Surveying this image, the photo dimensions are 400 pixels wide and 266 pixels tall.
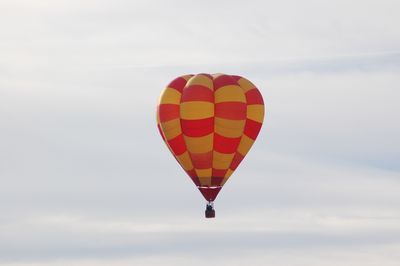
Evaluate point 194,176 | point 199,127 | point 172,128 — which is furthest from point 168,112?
point 194,176

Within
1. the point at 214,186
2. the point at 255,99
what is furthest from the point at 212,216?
the point at 255,99

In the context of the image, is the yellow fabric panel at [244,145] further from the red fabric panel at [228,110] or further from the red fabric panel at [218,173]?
the red fabric panel at [218,173]

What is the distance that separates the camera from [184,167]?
274 ft

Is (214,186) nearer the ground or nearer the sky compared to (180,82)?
nearer the ground

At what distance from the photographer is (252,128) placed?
275ft

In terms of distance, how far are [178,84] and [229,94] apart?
357cm

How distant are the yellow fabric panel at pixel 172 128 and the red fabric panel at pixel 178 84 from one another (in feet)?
7.19

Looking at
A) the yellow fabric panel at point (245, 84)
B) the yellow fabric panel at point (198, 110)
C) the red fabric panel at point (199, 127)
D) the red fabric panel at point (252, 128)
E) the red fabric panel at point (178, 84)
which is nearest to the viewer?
the yellow fabric panel at point (198, 110)

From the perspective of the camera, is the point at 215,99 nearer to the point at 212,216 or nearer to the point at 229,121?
the point at 229,121

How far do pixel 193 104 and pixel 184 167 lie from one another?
430 centimetres

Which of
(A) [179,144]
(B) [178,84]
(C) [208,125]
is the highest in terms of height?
(B) [178,84]

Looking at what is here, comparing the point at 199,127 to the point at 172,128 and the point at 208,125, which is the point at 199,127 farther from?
the point at 172,128

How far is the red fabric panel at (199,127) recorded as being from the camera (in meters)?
82.3

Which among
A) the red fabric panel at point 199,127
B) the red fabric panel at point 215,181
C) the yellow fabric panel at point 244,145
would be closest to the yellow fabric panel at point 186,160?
the red fabric panel at point 199,127
